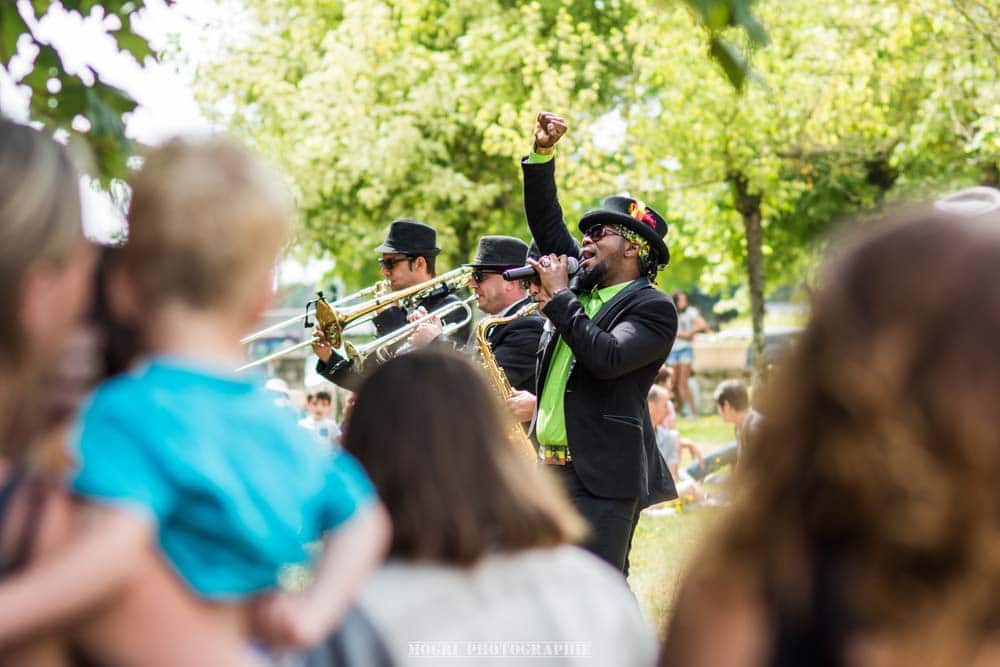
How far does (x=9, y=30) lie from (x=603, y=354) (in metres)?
2.45

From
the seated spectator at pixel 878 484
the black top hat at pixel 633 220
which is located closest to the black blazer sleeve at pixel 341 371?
the black top hat at pixel 633 220

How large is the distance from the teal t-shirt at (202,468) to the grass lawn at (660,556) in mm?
3519

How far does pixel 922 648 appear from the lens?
154cm

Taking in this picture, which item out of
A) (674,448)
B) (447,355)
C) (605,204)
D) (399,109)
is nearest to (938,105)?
(674,448)

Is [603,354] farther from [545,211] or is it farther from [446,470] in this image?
[446,470]

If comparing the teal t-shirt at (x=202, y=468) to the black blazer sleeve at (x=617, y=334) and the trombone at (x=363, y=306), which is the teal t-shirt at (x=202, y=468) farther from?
the trombone at (x=363, y=306)

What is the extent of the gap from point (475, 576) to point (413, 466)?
22 cm

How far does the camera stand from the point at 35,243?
194 cm

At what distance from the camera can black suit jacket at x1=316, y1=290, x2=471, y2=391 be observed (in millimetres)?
6766

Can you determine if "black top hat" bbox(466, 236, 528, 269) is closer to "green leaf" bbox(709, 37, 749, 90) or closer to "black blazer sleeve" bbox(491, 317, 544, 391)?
"black blazer sleeve" bbox(491, 317, 544, 391)

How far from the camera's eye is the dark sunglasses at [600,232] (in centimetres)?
548

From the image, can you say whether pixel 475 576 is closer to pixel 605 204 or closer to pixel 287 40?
pixel 605 204

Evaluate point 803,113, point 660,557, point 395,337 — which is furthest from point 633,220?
point 803,113

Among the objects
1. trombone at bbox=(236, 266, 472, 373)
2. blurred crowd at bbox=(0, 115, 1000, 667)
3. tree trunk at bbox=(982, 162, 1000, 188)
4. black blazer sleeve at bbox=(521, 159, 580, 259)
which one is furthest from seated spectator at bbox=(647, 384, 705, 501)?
blurred crowd at bbox=(0, 115, 1000, 667)
